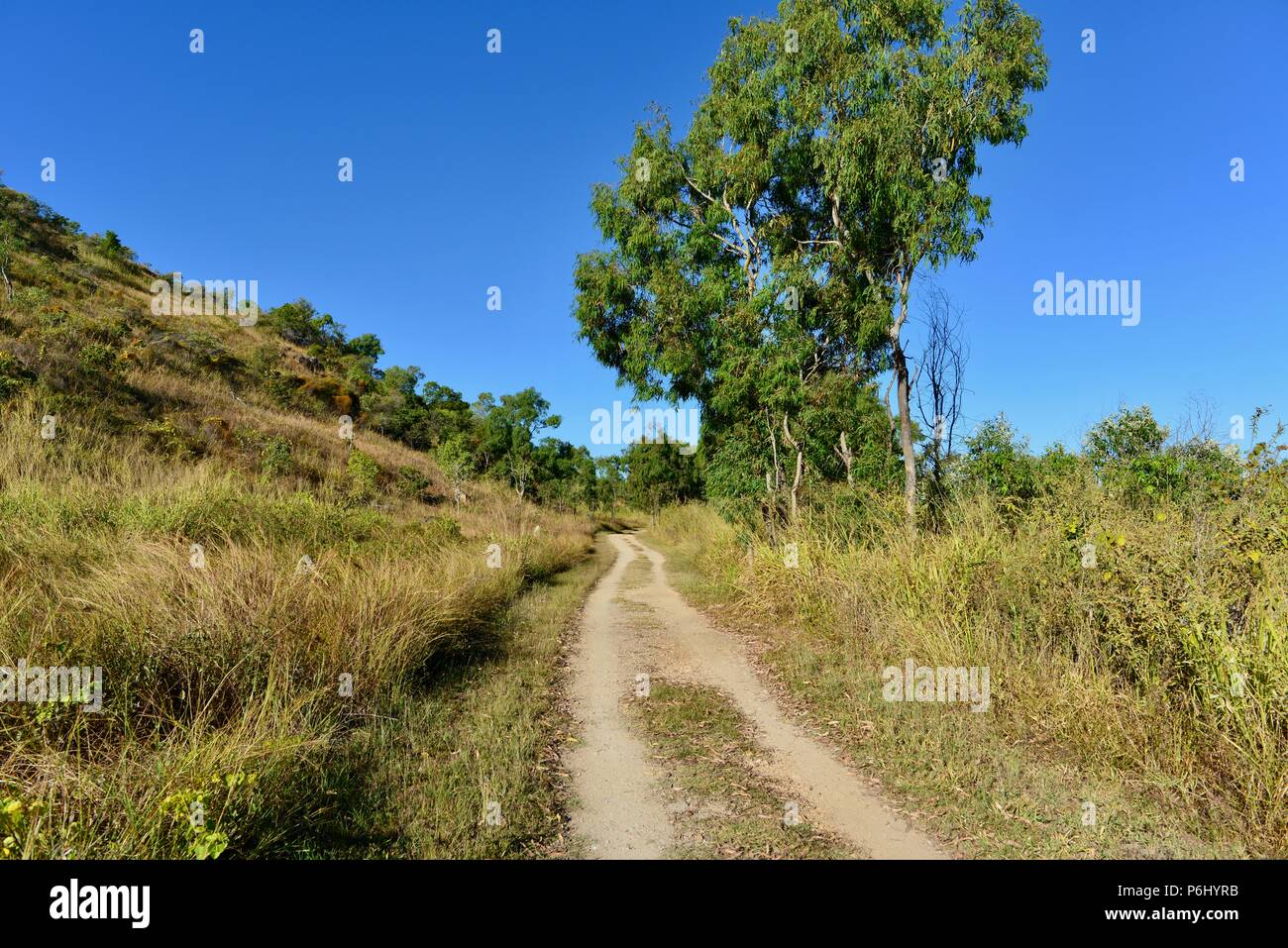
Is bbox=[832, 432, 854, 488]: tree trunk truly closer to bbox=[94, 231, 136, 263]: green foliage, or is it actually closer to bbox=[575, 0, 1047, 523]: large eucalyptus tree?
bbox=[575, 0, 1047, 523]: large eucalyptus tree

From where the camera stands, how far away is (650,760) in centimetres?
445

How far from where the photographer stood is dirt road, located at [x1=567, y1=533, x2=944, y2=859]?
3.32m

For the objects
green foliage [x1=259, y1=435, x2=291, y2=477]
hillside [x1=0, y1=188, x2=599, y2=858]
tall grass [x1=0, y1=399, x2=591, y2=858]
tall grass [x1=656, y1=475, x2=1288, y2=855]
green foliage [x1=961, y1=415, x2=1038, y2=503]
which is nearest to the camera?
tall grass [x1=0, y1=399, x2=591, y2=858]

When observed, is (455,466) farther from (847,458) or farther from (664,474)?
(664,474)

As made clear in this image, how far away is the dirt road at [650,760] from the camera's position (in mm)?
3324

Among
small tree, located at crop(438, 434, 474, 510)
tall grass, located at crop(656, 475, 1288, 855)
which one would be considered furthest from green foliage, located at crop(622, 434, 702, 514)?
tall grass, located at crop(656, 475, 1288, 855)

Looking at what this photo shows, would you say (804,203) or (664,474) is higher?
(804,203)

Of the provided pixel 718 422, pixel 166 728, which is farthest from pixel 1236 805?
pixel 718 422

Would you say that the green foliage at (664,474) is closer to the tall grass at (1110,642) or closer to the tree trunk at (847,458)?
the tree trunk at (847,458)

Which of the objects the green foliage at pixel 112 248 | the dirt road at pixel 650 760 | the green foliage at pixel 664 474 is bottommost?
the dirt road at pixel 650 760

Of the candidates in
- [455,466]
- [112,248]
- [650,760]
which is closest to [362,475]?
[455,466]

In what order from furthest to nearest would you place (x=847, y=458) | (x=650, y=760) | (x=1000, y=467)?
(x=847, y=458) → (x=1000, y=467) → (x=650, y=760)

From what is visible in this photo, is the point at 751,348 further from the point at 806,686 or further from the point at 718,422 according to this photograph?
the point at 806,686

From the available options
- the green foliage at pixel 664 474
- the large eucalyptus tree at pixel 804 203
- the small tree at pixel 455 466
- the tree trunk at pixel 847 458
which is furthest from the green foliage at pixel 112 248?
the tree trunk at pixel 847 458
